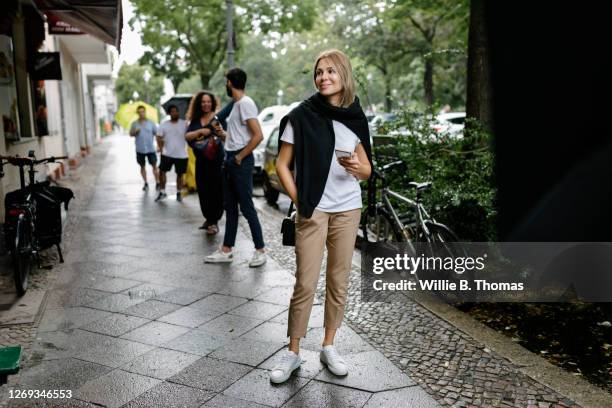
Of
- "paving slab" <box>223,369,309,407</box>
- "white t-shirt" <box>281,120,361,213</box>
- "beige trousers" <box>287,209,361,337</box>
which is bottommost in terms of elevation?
"paving slab" <box>223,369,309,407</box>

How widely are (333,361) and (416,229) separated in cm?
223

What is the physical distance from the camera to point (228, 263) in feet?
21.4

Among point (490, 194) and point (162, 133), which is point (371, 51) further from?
point (490, 194)

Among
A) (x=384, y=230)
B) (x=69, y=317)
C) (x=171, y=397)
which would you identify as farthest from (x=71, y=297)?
(x=384, y=230)

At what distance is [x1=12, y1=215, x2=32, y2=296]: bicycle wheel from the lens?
17.2 feet

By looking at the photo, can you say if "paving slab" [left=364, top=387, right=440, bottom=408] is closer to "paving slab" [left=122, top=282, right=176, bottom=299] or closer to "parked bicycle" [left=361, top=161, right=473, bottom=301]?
"parked bicycle" [left=361, top=161, right=473, bottom=301]

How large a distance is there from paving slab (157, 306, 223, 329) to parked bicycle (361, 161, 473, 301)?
1892 millimetres

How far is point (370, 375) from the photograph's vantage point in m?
3.68

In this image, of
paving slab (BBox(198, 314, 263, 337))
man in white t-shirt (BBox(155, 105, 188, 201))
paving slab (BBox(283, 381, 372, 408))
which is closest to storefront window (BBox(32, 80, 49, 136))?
man in white t-shirt (BBox(155, 105, 188, 201))

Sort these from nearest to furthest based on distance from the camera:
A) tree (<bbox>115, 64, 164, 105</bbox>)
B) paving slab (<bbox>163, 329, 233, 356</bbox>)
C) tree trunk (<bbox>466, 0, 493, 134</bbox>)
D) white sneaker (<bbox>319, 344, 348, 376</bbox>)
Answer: white sneaker (<bbox>319, 344, 348, 376</bbox>)
paving slab (<bbox>163, 329, 233, 356</bbox>)
tree trunk (<bbox>466, 0, 493, 134</bbox>)
tree (<bbox>115, 64, 164, 105</bbox>)

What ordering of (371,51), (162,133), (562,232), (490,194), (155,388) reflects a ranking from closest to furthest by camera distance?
(155,388) < (562,232) < (490,194) < (162,133) < (371,51)

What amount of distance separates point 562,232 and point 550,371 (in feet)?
5.67

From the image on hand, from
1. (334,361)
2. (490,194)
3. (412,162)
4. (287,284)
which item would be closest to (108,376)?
(334,361)

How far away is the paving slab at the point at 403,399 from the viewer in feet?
10.9
